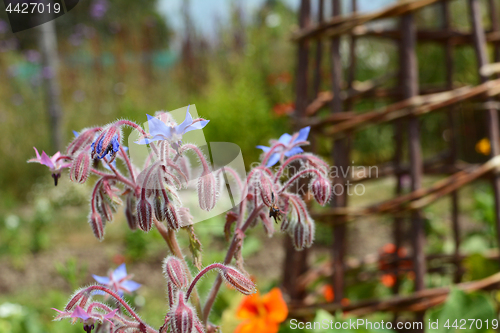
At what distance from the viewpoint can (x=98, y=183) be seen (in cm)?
66

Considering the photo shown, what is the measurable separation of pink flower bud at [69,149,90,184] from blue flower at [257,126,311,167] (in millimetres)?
285

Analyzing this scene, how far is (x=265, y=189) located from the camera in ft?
2.01

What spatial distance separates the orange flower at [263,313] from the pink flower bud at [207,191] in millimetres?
720

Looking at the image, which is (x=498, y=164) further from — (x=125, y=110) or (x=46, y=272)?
(x=125, y=110)

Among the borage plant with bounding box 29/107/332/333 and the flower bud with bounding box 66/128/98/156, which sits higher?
the flower bud with bounding box 66/128/98/156

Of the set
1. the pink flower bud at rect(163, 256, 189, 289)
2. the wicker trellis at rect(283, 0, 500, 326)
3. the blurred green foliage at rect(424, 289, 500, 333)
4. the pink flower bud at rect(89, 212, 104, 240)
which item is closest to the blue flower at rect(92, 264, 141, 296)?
the pink flower bud at rect(89, 212, 104, 240)

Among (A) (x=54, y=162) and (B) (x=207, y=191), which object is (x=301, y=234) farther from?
(A) (x=54, y=162)

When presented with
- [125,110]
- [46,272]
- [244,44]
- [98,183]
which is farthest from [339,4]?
[244,44]

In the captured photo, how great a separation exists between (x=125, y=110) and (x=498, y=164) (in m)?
5.29

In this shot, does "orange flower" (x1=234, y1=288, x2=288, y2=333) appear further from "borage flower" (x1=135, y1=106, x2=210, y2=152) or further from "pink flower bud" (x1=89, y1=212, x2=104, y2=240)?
"borage flower" (x1=135, y1=106, x2=210, y2=152)

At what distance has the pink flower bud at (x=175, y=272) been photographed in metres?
0.58

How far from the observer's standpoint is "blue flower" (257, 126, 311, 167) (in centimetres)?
74

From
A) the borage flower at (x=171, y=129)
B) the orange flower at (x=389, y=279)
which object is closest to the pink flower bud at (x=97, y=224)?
the borage flower at (x=171, y=129)

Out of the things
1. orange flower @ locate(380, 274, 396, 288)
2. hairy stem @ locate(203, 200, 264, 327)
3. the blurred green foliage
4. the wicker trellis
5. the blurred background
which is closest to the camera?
hairy stem @ locate(203, 200, 264, 327)
